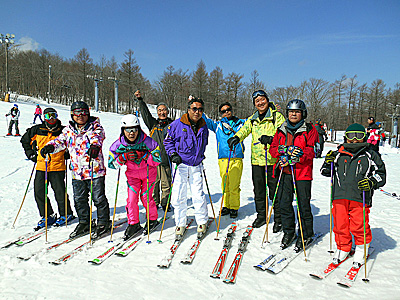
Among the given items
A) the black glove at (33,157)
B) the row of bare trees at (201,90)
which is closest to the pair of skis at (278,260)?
the black glove at (33,157)

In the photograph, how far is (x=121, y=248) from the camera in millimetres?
3539

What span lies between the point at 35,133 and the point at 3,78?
51.7 metres

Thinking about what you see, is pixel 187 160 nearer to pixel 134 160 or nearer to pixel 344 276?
pixel 134 160

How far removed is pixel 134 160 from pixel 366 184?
3138 mm

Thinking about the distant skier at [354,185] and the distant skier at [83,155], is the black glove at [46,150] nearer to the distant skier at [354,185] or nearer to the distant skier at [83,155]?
the distant skier at [83,155]

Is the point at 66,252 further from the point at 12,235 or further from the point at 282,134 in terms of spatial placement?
the point at 282,134

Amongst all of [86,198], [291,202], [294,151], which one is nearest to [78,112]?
[86,198]

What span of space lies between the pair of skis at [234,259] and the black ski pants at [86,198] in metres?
1.99

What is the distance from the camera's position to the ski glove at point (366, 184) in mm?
2947

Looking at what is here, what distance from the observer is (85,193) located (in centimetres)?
396

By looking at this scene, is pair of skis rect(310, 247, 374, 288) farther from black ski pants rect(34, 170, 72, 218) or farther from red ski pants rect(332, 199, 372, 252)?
black ski pants rect(34, 170, 72, 218)

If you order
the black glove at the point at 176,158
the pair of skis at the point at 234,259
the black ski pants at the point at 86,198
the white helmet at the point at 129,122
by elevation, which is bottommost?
the pair of skis at the point at 234,259

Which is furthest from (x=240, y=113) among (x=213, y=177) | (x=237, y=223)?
(x=237, y=223)

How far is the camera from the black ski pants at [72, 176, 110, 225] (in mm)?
3883
